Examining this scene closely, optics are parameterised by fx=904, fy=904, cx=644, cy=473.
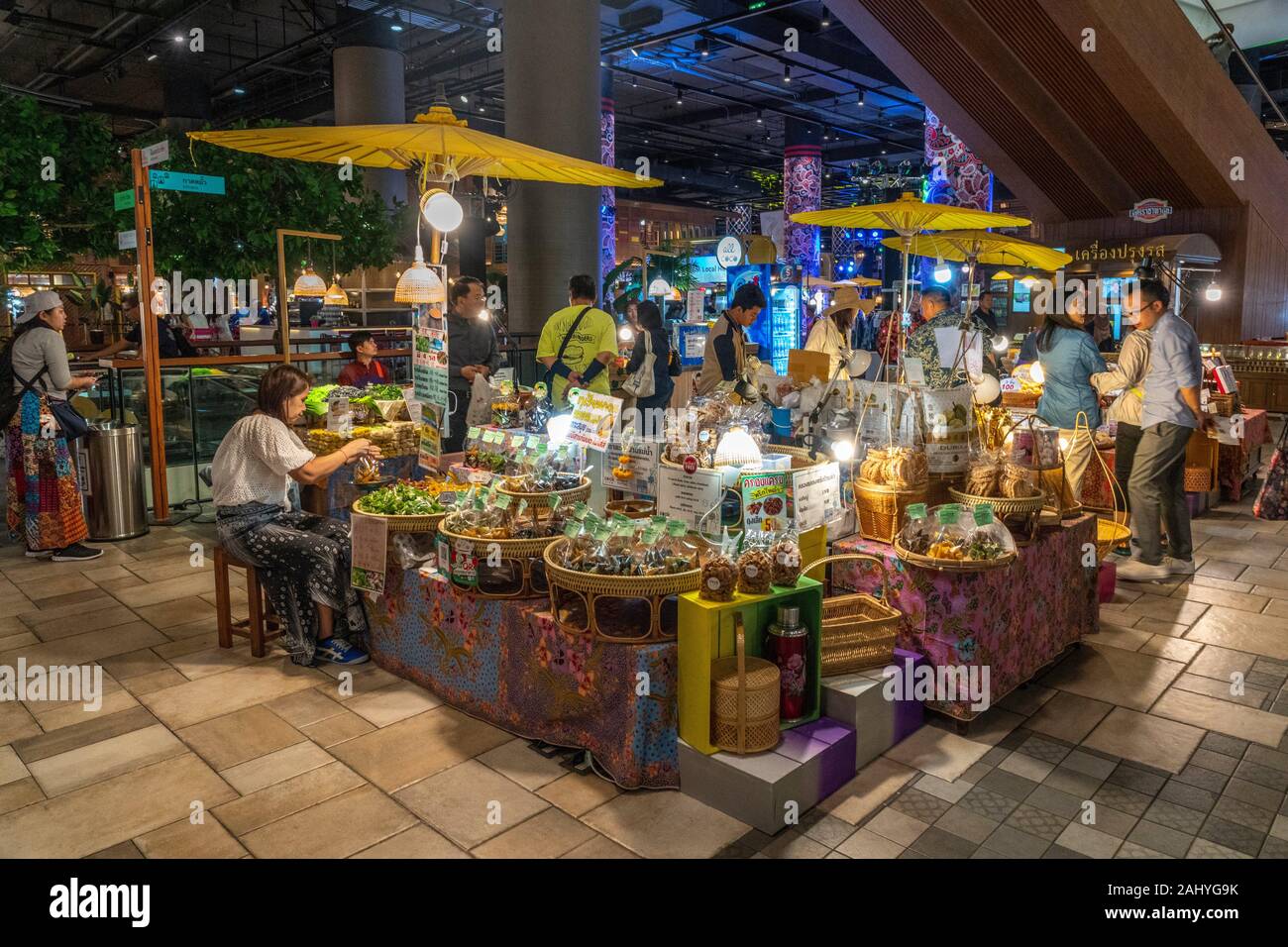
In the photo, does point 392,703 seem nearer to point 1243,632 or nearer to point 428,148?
point 428,148

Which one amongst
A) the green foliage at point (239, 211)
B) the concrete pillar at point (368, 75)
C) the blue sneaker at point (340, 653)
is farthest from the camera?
the concrete pillar at point (368, 75)

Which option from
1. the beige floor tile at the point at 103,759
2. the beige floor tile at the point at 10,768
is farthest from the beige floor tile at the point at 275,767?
the beige floor tile at the point at 10,768

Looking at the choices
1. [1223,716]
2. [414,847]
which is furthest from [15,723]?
[1223,716]

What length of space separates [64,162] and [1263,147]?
40.7 ft

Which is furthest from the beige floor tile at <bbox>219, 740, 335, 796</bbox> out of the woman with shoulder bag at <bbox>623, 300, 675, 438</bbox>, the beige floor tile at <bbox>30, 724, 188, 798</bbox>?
the woman with shoulder bag at <bbox>623, 300, 675, 438</bbox>

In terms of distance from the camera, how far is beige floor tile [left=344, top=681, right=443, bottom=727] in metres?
3.77

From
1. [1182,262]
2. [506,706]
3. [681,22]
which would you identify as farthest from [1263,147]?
[506,706]

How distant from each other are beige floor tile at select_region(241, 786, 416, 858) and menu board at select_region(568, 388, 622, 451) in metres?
1.68

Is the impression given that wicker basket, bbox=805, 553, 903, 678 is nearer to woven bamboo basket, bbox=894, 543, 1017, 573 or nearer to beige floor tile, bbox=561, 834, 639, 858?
woven bamboo basket, bbox=894, 543, 1017, 573

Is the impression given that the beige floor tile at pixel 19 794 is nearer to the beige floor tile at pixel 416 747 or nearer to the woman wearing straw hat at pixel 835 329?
the beige floor tile at pixel 416 747

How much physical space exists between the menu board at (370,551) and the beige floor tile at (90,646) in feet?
4.73

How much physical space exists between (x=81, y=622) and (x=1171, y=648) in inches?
227

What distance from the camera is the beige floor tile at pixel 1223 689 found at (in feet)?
12.9

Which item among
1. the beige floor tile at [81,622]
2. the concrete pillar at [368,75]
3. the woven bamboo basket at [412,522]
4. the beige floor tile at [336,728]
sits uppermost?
the concrete pillar at [368,75]
